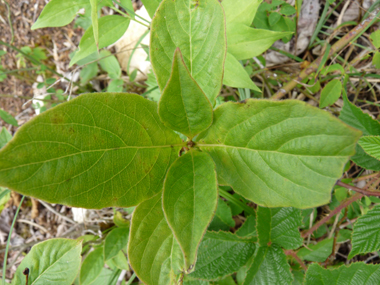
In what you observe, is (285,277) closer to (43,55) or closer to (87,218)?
(87,218)

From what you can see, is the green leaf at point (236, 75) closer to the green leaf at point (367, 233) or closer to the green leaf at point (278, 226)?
the green leaf at point (278, 226)

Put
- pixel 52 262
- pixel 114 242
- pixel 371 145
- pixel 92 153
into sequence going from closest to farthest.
Result: pixel 92 153 → pixel 371 145 → pixel 52 262 → pixel 114 242

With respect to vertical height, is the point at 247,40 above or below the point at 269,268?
above

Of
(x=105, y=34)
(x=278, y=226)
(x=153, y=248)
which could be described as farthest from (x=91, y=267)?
(x=105, y=34)

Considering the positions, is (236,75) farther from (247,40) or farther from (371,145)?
(371,145)

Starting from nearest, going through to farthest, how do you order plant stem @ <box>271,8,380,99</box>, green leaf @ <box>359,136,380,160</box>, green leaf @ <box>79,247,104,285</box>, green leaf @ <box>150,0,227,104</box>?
green leaf @ <box>150,0,227,104</box>
green leaf @ <box>359,136,380,160</box>
plant stem @ <box>271,8,380,99</box>
green leaf @ <box>79,247,104,285</box>

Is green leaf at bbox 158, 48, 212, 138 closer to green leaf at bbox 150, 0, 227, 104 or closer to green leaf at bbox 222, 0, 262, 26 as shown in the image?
green leaf at bbox 150, 0, 227, 104

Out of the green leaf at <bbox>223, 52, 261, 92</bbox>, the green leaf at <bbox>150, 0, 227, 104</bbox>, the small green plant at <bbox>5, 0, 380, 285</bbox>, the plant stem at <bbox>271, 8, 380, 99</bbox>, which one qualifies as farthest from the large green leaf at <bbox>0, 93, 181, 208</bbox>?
the plant stem at <bbox>271, 8, 380, 99</bbox>
